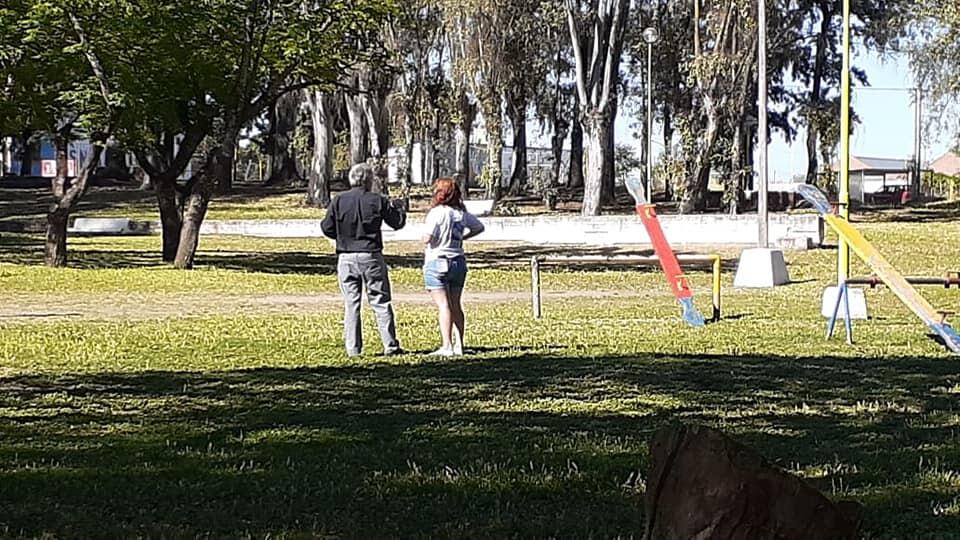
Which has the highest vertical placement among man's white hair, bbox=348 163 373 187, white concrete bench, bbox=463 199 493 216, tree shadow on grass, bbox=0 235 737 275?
man's white hair, bbox=348 163 373 187

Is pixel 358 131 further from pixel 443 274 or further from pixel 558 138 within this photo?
pixel 443 274

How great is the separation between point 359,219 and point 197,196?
56.1ft

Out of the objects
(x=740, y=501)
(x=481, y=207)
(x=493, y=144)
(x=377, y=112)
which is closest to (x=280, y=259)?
(x=377, y=112)

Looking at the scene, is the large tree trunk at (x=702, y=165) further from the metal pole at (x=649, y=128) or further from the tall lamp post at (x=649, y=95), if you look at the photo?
the metal pole at (x=649, y=128)

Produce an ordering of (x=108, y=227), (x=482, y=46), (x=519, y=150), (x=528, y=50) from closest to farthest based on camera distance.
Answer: (x=482, y=46), (x=108, y=227), (x=528, y=50), (x=519, y=150)

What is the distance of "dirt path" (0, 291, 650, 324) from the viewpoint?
61.0 ft

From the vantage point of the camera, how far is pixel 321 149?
52750 millimetres

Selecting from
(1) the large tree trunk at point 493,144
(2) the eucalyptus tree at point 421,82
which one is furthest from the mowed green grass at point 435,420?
(2) the eucalyptus tree at point 421,82

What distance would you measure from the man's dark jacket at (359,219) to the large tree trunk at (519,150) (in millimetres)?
43671

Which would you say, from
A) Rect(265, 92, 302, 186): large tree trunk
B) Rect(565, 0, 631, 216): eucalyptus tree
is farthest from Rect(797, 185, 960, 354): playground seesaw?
Rect(265, 92, 302, 186): large tree trunk

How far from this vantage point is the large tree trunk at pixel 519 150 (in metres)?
57.1

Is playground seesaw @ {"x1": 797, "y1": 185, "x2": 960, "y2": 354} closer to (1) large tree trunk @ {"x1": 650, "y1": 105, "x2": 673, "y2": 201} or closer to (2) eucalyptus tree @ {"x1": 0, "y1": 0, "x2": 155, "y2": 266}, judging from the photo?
(2) eucalyptus tree @ {"x1": 0, "y1": 0, "x2": 155, "y2": 266}

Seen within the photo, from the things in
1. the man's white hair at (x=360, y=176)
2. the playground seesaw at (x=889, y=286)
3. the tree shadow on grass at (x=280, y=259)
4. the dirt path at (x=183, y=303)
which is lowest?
the dirt path at (x=183, y=303)

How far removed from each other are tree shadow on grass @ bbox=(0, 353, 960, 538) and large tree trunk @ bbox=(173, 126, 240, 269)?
17583mm
